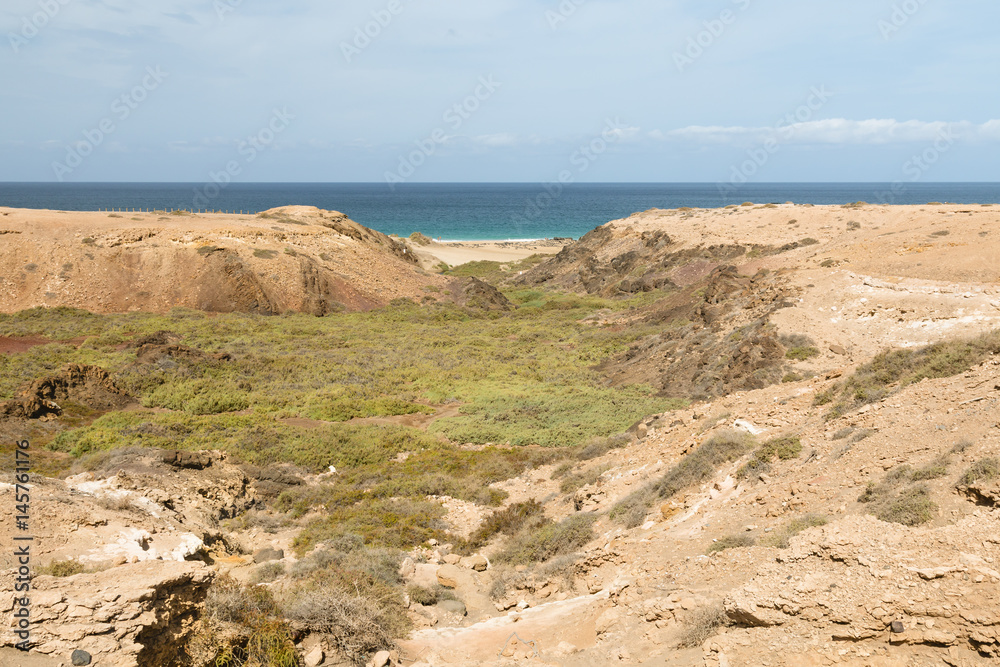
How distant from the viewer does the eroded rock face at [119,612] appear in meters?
6.03

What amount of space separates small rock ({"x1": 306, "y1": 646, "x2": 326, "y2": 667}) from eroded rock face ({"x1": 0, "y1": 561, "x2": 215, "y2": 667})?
1.31m

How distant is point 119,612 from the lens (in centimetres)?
632

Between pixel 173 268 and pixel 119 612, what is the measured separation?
3544 cm

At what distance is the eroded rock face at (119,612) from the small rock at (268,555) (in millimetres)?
4074

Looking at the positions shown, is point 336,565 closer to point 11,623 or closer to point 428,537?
point 428,537

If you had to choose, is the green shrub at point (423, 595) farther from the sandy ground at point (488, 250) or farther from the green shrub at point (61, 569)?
the sandy ground at point (488, 250)

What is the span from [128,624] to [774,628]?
251 inches

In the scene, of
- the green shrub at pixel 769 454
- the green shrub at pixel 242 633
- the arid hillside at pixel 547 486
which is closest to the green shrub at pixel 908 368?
the arid hillside at pixel 547 486

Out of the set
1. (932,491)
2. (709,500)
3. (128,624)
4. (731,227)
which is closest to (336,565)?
(128,624)

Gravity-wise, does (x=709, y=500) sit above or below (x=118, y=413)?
above

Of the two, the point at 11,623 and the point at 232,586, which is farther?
the point at 232,586

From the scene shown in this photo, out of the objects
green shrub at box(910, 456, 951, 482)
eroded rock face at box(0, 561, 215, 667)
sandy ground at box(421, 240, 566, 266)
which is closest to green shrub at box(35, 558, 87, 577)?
eroded rock face at box(0, 561, 215, 667)

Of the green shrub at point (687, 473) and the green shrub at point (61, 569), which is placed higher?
the green shrub at point (61, 569)

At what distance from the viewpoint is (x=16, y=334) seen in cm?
2845
